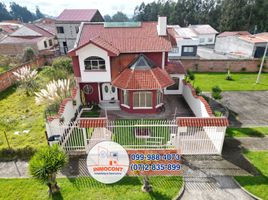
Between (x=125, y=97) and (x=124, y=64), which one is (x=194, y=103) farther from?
(x=124, y=64)

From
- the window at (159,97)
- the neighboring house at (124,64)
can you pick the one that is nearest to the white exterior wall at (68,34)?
the neighboring house at (124,64)

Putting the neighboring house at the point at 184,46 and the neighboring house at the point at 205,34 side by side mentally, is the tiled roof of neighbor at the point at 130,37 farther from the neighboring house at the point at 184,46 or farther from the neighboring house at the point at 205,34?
the neighboring house at the point at 205,34

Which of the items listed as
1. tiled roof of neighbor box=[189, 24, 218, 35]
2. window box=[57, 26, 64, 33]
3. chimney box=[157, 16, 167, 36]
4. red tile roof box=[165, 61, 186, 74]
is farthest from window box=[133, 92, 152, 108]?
tiled roof of neighbor box=[189, 24, 218, 35]

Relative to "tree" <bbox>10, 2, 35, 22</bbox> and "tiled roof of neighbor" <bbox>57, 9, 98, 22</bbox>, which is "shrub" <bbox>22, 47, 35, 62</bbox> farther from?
"tree" <bbox>10, 2, 35, 22</bbox>

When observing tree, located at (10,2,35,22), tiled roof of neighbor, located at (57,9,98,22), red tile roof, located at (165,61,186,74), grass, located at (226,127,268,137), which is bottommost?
grass, located at (226,127,268,137)

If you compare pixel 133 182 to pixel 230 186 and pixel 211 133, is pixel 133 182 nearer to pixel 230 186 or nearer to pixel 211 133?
pixel 230 186

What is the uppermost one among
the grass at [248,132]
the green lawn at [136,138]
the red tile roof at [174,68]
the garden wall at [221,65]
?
the red tile roof at [174,68]
